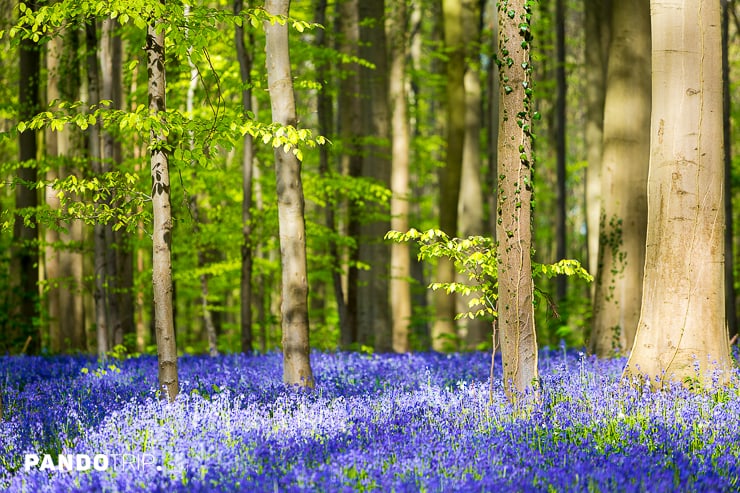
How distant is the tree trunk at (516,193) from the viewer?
24.5ft

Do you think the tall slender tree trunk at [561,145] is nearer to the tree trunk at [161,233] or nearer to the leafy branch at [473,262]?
the leafy branch at [473,262]

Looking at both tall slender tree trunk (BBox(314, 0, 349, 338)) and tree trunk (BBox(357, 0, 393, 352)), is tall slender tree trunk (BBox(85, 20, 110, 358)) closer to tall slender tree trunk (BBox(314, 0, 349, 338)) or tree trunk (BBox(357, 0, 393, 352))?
tall slender tree trunk (BBox(314, 0, 349, 338))

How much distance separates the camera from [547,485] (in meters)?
4.80

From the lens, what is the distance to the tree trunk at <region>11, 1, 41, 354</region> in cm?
1697

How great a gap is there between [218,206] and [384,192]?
4123mm

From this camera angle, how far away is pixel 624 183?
12.4 m

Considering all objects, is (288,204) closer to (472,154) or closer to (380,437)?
(380,437)

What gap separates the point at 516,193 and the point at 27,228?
521 inches

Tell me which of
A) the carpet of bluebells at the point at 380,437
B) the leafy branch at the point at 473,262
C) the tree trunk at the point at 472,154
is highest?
the tree trunk at the point at 472,154

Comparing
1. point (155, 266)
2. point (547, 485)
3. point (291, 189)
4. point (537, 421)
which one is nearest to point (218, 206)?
point (291, 189)

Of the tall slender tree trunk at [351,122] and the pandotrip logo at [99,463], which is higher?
the tall slender tree trunk at [351,122]

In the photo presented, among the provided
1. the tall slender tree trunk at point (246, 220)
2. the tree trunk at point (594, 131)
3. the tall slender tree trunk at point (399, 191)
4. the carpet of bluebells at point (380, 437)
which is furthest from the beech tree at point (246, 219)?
the tree trunk at point (594, 131)

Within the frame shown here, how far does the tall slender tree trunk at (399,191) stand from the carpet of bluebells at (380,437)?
25.2ft

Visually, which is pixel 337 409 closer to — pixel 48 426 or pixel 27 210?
pixel 48 426
